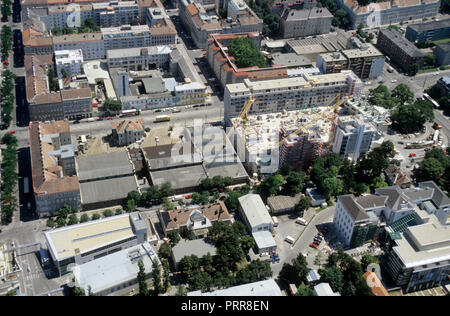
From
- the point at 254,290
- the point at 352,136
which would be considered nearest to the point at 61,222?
the point at 254,290

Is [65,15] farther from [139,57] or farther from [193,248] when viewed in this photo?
[193,248]

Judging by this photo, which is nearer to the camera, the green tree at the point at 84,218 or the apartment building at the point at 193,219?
the apartment building at the point at 193,219

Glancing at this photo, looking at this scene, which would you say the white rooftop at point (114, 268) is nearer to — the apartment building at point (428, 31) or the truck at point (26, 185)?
the truck at point (26, 185)

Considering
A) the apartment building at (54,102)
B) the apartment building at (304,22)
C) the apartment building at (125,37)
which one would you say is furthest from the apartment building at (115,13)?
the apartment building at (304,22)

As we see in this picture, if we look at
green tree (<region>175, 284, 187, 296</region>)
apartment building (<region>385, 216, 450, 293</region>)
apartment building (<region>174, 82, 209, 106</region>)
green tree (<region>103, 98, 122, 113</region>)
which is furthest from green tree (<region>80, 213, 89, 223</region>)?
apartment building (<region>385, 216, 450, 293</region>)

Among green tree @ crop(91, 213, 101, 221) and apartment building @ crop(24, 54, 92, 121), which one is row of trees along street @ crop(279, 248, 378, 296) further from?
apartment building @ crop(24, 54, 92, 121)

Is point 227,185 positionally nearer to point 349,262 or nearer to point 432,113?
point 349,262
